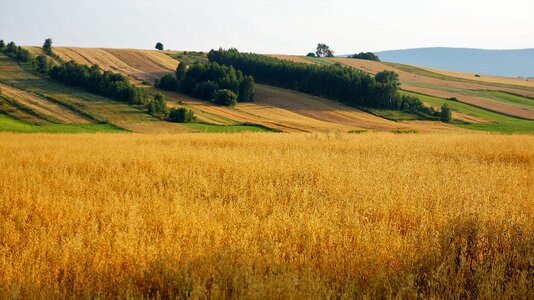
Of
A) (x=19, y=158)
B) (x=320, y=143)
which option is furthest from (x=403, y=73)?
(x=19, y=158)

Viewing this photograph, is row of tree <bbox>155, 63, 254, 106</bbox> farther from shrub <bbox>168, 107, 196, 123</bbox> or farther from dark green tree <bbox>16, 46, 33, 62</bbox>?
dark green tree <bbox>16, 46, 33, 62</bbox>

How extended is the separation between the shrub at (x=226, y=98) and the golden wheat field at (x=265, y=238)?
190ft

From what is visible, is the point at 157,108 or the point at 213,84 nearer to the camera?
the point at 157,108


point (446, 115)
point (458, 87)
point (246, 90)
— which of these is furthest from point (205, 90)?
point (458, 87)

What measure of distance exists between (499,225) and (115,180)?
7.50 meters

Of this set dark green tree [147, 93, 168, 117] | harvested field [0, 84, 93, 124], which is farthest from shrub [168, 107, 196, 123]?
harvested field [0, 84, 93, 124]

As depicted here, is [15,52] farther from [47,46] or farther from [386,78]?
[386,78]

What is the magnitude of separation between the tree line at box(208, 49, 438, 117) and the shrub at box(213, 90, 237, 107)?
21412 millimetres

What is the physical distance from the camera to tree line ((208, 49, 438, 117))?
71.6m

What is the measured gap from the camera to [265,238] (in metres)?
5.33

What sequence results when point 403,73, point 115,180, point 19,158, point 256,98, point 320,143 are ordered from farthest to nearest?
1. point 403,73
2. point 256,98
3. point 320,143
4. point 19,158
5. point 115,180

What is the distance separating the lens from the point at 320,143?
20.0 metres

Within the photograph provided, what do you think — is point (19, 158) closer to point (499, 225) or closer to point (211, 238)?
point (211, 238)

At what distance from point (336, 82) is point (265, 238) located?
3024 inches
